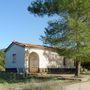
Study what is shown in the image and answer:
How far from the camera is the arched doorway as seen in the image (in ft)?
148

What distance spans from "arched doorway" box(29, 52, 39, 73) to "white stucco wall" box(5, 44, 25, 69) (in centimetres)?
144

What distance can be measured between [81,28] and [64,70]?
18.6 m

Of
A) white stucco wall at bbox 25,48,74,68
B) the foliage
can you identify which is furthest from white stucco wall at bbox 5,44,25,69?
the foliage

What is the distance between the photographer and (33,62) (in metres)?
46.2

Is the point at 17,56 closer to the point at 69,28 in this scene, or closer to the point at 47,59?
the point at 47,59

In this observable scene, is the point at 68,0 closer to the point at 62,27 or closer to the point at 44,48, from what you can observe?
the point at 62,27

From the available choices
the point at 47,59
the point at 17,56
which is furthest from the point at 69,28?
the point at 47,59

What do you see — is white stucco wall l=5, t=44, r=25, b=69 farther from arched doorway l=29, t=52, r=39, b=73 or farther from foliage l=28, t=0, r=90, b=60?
foliage l=28, t=0, r=90, b=60

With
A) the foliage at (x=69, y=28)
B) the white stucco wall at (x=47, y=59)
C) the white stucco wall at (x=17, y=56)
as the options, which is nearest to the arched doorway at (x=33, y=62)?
the white stucco wall at (x=47, y=59)

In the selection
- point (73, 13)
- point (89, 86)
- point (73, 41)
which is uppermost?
point (73, 13)

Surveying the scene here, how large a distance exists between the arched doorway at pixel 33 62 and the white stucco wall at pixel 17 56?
1442mm

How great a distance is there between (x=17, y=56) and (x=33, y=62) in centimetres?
248

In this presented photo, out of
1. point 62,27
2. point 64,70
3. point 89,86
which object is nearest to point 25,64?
point 64,70

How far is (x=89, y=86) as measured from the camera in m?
26.7
